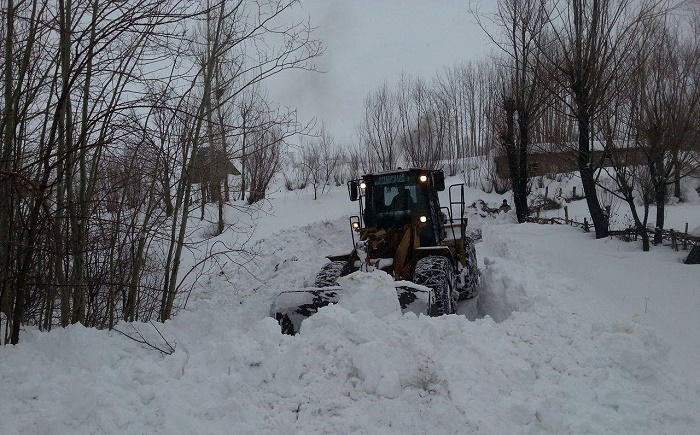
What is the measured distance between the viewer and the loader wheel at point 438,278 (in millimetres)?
6797

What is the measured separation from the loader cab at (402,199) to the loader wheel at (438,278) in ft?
3.34

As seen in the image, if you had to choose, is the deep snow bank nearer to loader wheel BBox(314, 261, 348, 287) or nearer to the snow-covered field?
the snow-covered field

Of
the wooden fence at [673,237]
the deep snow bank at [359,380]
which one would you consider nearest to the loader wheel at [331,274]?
the deep snow bank at [359,380]

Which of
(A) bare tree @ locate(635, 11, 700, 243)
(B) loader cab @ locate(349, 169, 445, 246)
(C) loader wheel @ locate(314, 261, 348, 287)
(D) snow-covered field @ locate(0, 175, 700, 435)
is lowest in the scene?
(D) snow-covered field @ locate(0, 175, 700, 435)

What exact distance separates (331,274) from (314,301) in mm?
1129

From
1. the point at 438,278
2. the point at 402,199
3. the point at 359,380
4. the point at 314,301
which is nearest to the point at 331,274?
the point at 314,301

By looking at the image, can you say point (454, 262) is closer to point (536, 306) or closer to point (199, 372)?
Answer: point (536, 306)

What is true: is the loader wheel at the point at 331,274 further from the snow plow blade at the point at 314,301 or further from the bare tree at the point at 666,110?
the bare tree at the point at 666,110

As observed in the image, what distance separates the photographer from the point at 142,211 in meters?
6.72

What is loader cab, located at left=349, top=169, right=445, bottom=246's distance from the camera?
27.7 ft

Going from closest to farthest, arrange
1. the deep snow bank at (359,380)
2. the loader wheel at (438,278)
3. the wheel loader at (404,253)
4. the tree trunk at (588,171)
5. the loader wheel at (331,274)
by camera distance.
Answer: the deep snow bank at (359,380) → the wheel loader at (404,253) → the loader wheel at (438,278) → the loader wheel at (331,274) → the tree trunk at (588,171)

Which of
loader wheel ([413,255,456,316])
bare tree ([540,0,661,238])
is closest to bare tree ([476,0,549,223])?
bare tree ([540,0,661,238])

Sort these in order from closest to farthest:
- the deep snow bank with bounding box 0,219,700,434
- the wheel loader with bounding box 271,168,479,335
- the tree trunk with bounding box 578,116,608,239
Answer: the deep snow bank with bounding box 0,219,700,434 < the wheel loader with bounding box 271,168,479,335 < the tree trunk with bounding box 578,116,608,239

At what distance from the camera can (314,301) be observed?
252 inches
